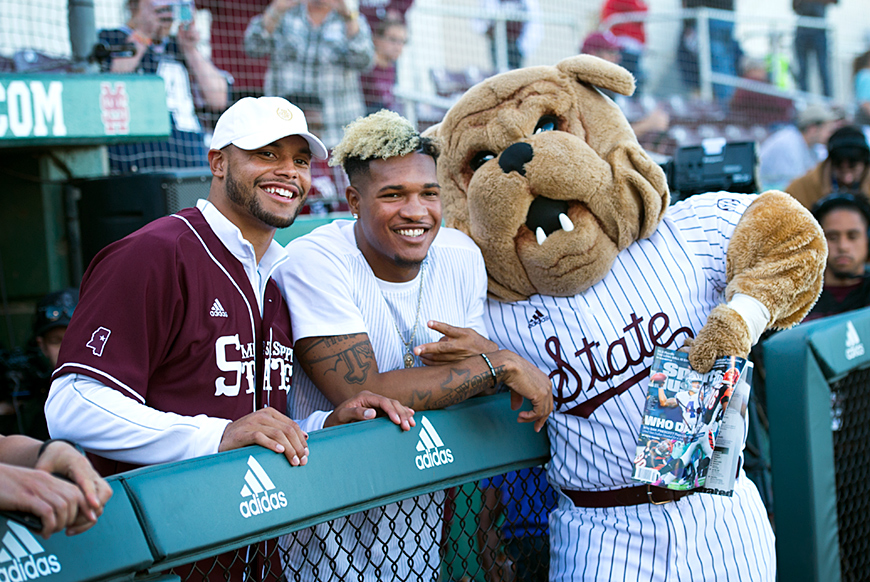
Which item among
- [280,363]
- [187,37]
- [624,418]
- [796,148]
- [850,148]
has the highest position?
[187,37]

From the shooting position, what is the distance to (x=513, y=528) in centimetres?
197

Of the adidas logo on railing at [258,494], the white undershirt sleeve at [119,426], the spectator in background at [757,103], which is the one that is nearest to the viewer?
the adidas logo on railing at [258,494]

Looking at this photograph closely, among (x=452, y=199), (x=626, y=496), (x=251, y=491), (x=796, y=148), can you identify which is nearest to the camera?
(x=251, y=491)

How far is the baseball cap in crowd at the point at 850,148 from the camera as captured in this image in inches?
206

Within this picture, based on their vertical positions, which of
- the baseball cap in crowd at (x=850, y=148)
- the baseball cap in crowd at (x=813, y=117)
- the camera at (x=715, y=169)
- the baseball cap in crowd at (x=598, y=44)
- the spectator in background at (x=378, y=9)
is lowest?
the camera at (x=715, y=169)

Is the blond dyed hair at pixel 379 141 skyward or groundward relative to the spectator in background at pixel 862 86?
groundward

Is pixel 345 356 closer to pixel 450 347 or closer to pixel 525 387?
pixel 450 347

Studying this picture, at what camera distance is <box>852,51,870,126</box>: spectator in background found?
10391mm

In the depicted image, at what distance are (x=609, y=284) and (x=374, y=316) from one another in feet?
2.12

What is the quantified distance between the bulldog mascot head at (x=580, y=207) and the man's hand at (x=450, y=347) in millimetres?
263

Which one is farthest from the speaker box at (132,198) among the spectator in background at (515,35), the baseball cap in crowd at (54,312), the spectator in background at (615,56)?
the spectator in background at (515,35)

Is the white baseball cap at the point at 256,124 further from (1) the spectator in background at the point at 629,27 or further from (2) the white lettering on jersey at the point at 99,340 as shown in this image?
(1) the spectator in background at the point at 629,27

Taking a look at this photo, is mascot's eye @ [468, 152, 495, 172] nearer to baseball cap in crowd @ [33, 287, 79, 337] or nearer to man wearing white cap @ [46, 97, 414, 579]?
man wearing white cap @ [46, 97, 414, 579]

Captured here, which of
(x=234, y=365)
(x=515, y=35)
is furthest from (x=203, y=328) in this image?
(x=515, y=35)
